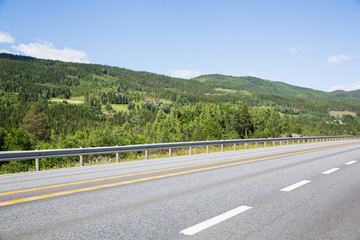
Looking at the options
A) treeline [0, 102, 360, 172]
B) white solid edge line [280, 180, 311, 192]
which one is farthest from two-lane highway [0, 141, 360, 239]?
treeline [0, 102, 360, 172]

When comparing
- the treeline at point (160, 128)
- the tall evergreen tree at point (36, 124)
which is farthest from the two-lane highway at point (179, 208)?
the tall evergreen tree at point (36, 124)

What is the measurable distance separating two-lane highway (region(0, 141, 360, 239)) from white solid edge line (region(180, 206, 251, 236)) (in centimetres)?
1

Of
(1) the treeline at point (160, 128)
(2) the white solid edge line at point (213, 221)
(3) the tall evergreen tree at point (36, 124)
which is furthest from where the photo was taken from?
(3) the tall evergreen tree at point (36, 124)

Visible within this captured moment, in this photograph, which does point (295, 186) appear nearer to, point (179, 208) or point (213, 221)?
point (179, 208)

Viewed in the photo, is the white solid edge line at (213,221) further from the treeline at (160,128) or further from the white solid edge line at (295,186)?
the treeline at (160,128)

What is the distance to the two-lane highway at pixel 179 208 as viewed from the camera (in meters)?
4.13

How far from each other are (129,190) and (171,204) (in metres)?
1.64

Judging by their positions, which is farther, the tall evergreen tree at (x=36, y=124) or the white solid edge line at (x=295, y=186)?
the tall evergreen tree at (x=36, y=124)

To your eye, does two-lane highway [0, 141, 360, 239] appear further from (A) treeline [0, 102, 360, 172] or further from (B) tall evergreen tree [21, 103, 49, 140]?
(B) tall evergreen tree [21, 103, 49, 140]

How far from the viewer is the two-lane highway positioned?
4.13m

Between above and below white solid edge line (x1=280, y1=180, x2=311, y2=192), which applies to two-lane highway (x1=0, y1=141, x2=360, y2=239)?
above

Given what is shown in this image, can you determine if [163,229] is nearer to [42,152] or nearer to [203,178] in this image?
[203,178]

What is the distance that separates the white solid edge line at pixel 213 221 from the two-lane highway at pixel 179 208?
0.01 m

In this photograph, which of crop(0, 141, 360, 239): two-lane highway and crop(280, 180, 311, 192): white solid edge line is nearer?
crop(0, 141, 360, 239): two-lane highway
